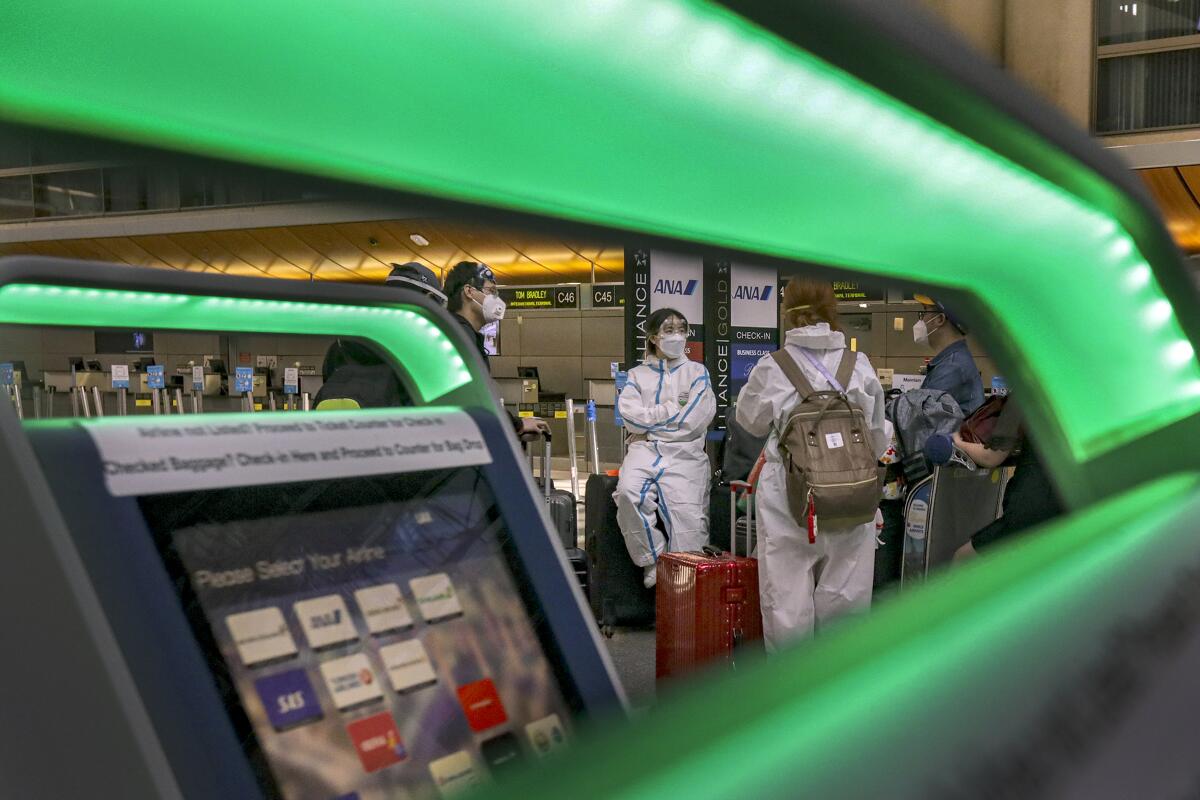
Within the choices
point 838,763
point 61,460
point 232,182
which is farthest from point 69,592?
point 838,763

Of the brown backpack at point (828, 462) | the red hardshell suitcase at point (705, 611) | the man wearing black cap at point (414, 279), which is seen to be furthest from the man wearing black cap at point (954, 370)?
the man wearing black cap at point (414, 279)

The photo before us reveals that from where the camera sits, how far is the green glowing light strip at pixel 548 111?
1.39 feet

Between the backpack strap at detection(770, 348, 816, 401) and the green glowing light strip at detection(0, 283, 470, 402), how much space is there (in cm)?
282

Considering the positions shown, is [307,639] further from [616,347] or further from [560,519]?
[616,347]

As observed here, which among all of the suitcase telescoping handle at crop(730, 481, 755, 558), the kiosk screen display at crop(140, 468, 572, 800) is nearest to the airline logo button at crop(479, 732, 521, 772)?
the kiosk screen display at crop(140, 468, 572, 800)

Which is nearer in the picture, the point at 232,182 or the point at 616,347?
the point at 232,182

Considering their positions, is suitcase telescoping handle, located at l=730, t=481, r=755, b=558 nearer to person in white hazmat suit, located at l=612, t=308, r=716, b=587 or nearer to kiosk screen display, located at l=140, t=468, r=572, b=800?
person in white hazmat suit, located at l=612, t=308, r=716, b=587

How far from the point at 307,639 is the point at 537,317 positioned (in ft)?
50.5

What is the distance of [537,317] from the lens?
16.1m

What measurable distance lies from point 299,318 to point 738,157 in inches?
30.6

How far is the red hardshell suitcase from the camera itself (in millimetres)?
4203

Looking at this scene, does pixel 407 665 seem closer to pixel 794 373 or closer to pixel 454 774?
pixel 454 774

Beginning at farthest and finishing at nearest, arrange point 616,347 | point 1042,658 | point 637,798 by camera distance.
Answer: point 616,347 < point 1042,658 < point 637,798

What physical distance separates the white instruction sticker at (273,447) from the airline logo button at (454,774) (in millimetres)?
248
